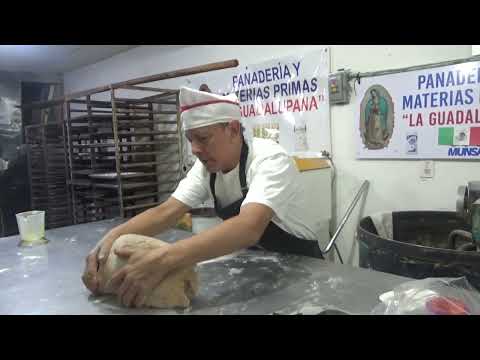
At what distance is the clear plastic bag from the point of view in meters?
0.91

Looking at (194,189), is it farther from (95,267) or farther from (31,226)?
(31,226)

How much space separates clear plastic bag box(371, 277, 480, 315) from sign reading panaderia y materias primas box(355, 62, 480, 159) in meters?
1.29

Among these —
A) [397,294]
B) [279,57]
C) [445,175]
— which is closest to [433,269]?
[397,294]

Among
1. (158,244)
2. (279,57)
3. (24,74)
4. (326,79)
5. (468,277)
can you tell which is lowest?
(468,277)

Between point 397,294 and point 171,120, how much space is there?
320cm

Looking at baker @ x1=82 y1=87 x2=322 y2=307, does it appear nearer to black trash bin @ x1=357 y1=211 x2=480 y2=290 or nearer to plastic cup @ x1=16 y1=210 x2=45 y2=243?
black trash bin @ x1=357 y1=211 x2=480 y2=290

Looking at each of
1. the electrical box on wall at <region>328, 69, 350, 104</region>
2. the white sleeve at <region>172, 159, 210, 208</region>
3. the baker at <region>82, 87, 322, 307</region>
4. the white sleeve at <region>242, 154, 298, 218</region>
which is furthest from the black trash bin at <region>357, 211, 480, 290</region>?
the electrical box on wall at <region>328, 69, 350, 104</region>

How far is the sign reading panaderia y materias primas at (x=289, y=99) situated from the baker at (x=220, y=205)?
3.89 feet

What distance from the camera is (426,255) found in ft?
4.73

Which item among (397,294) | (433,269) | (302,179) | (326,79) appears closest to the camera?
(397,294)

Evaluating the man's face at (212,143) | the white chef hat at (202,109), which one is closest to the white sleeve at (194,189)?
the man's face at (212,143)

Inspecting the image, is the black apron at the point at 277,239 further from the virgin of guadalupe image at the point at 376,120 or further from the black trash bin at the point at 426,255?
the virgin of guadalupe image at the point at 376,120

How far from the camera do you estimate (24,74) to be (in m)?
5.30
